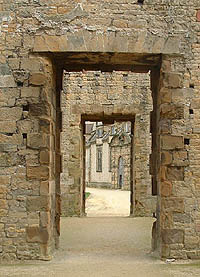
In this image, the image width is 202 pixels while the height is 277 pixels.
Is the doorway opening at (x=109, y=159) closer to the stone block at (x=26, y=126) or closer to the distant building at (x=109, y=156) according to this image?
the distant building at (x=109, y=156)

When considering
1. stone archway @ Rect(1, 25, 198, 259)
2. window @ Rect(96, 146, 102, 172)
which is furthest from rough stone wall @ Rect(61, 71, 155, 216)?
window @ Rect(96, 146, 102, 172)

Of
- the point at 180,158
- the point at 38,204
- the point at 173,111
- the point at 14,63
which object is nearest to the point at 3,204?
Result: the point at 38,204

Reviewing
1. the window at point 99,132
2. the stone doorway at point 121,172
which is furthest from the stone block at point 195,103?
the window at point 99,132

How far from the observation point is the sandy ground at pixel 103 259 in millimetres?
5855

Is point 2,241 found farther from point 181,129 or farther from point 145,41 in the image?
point 145,41

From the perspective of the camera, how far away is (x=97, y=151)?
3812 centimetres

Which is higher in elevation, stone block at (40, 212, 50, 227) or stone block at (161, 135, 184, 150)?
stone block at (161, 135, 184, 150)

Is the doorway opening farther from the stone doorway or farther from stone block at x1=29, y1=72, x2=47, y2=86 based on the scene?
stone block at x1=29, y1=72, x2=47, y2=86

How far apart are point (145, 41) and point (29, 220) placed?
11.4 feet

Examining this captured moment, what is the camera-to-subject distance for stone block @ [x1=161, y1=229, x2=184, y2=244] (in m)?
6.57

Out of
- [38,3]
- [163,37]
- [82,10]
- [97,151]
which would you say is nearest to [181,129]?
[163,37]

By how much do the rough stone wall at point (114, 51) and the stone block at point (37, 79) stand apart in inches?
0.6

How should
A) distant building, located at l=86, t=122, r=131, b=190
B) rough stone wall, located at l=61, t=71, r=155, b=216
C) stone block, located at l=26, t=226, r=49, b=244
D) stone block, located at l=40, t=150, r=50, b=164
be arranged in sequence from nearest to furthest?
1. stone block, located at l=26, t=226, r=49, b=244
2. stone block, located at l=40, t=150, r=50, b=164
3. rough stone wall, located at l=61, t=71, r=155, b=216
4. distant building, located at l=86, t=122, r=131, b=190

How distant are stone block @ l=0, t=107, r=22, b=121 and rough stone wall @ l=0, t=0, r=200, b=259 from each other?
0.02 m
